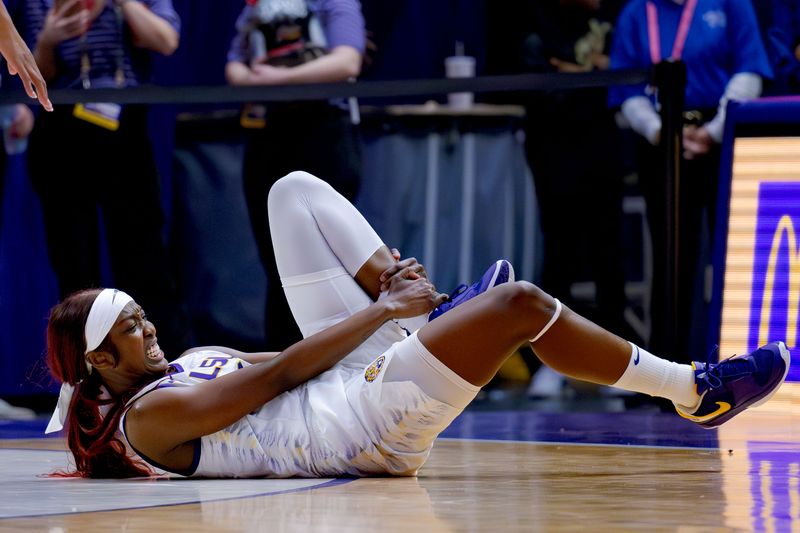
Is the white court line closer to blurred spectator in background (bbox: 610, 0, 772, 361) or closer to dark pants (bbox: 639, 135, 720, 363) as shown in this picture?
dark pants (bbox: 639, 135, 720, 363)

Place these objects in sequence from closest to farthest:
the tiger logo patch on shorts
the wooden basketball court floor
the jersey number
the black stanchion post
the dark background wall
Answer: the wooden basketball court floor
the tiger logo patch on shorts
the jersey number
the black stanchion post
the dark background wall

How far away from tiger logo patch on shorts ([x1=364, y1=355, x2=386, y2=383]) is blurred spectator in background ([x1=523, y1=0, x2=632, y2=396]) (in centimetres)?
256

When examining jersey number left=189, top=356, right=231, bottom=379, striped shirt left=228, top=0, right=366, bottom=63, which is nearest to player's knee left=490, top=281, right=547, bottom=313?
jersey number left=189, top=356, right=231, bottom=379

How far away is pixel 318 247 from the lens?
287 centimetres

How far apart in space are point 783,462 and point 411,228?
305 centimetres

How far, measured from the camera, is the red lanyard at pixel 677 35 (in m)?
4.79

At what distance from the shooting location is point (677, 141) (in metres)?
4.38

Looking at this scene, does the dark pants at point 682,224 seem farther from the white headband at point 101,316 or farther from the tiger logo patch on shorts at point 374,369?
the white headband at point 101,316

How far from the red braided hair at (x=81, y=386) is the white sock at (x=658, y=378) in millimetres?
1030

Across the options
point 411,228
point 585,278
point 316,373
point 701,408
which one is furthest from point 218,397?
point 585,278

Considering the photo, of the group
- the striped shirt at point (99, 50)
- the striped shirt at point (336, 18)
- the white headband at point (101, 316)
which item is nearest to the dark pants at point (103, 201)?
the striped shirt at point (99, 50)

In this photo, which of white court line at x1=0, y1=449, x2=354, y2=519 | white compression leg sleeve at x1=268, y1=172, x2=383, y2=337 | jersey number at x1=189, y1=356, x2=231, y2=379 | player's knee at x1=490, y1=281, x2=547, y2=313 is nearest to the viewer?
white court line at x1=0, y1=449, x2=354, y2=519

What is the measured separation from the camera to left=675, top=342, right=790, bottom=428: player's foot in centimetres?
266

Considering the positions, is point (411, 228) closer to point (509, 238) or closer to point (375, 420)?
point (509, 238)
